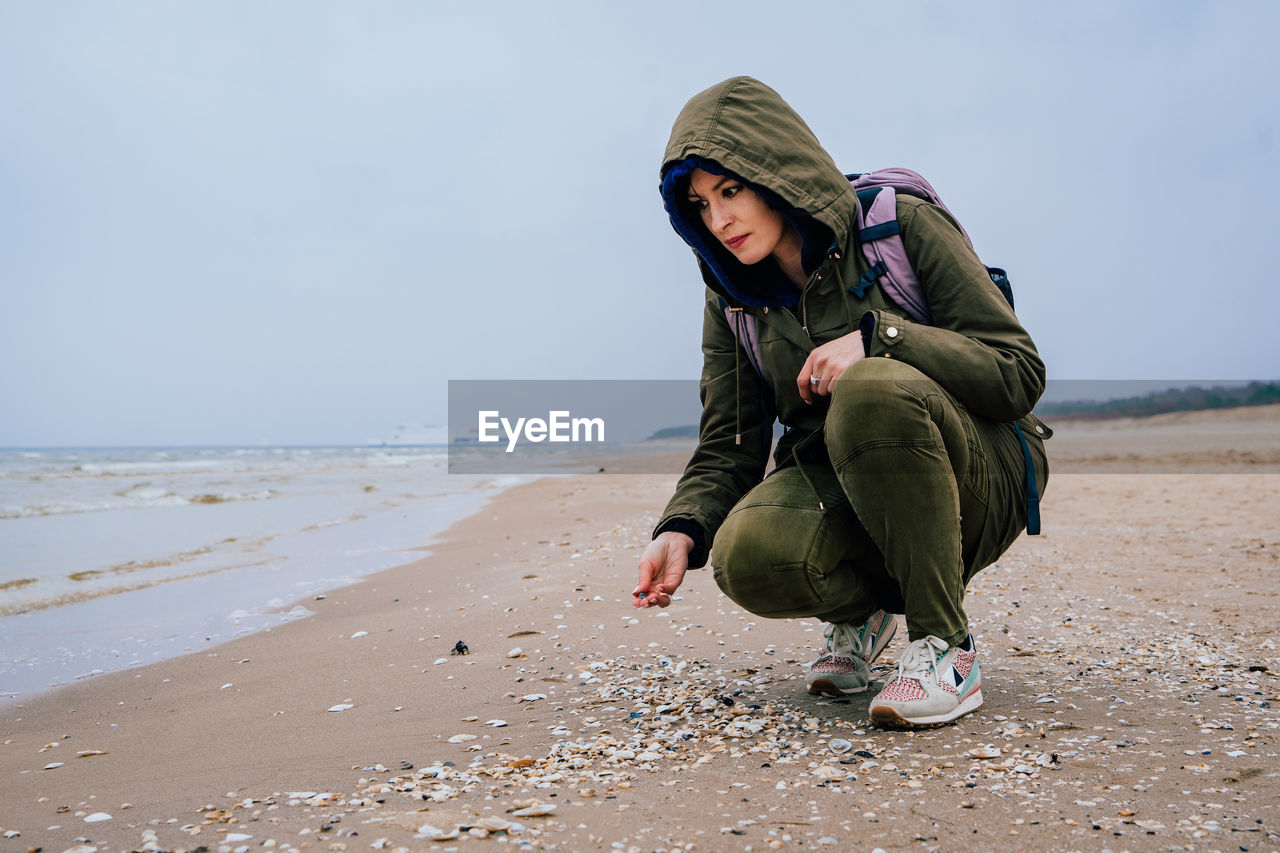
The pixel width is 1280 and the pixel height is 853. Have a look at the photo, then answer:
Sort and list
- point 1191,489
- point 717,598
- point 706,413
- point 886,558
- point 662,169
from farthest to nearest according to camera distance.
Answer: point 1191,489, point 717,598, point 706,413, point 662,169, point 886,558

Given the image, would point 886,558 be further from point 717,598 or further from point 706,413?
point 717,598

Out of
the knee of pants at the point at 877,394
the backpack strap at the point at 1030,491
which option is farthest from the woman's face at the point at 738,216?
the backpack strap at the point at 1030,491

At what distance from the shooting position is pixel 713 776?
2086 mm

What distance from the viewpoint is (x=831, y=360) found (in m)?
2.29

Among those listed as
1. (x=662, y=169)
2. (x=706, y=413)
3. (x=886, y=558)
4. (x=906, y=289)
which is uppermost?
(x=662, y=169)

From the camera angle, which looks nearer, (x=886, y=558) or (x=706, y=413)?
(x=886, y=558)

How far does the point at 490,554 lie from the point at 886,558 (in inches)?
200

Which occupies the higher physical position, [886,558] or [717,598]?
[886,558]

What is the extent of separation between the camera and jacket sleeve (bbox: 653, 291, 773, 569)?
9.21 feet

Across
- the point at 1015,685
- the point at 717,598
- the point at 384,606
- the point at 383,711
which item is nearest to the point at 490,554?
the point at 384,606

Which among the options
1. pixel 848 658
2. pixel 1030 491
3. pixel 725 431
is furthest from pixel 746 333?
pixel 848 658

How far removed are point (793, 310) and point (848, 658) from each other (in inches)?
42.1

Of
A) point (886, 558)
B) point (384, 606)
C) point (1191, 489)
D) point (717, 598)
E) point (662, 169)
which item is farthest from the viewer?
point (1191, 489)

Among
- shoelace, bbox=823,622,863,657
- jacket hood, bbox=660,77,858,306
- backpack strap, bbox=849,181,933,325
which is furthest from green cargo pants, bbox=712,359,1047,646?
jacket hood, bbox=660,77,858,306
